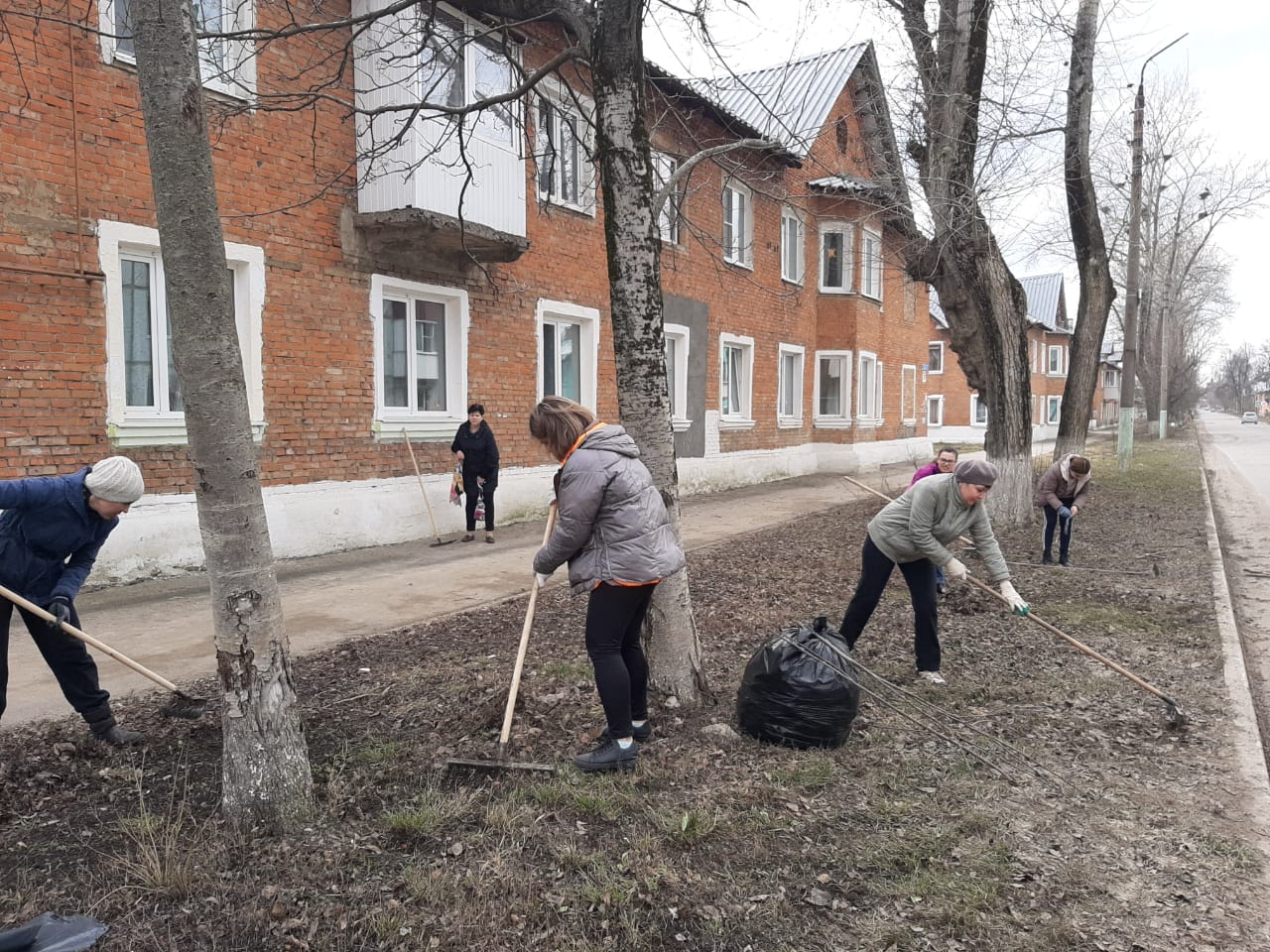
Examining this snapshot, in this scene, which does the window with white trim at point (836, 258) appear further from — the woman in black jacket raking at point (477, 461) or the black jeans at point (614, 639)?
the black jeans at point (614, 639)

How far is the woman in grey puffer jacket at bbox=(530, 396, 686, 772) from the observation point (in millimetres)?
3457

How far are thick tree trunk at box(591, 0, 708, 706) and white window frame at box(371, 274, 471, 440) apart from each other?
5.76m

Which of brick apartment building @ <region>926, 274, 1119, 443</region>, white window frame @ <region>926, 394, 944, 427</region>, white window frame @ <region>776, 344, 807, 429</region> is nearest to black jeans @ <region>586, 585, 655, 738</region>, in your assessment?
white window frame @ <region>776, 344, 807, 429</region>

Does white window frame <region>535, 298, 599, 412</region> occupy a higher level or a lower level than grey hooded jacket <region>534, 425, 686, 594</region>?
higher

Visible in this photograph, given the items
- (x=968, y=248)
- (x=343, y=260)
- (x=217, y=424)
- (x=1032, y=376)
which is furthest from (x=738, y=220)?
(x=1032, y=376)

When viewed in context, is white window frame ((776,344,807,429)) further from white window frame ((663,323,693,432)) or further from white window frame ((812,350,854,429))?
white window frame ((663,323,693,432))

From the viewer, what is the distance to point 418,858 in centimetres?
288

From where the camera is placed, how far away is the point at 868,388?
20703mm

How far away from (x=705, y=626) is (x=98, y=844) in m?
3.97

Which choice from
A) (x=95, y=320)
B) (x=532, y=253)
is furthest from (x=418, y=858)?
(x=532, y=253)

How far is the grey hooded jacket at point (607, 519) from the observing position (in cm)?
344

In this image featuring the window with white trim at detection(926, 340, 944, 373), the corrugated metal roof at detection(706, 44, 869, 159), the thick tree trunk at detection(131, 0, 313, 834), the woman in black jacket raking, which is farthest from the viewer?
the window with white trim at detection(926, 340, 944, 373)

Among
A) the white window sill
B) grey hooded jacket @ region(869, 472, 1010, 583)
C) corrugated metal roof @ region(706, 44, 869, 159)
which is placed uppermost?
corrugated metal roof @ region(706, 44, 869, 159)

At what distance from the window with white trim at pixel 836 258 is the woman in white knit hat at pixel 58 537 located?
17898 mm
